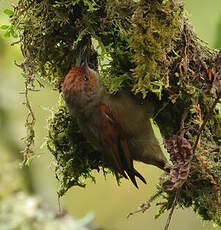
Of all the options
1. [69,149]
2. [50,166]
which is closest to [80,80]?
[69,149]

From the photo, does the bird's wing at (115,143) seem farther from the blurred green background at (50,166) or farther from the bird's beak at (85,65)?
the blurred green background at (50,166)

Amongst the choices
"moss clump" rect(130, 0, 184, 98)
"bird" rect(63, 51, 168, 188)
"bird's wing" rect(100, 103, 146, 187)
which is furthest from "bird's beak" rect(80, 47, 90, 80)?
"moss clump" rect(130, 0, 184, 98)

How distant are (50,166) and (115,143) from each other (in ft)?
2.28

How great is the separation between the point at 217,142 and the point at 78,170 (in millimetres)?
911

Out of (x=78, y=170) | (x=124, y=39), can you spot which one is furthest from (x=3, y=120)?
(x=124, y=39)

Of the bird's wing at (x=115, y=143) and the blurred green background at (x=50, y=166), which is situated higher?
the blurred green background at (x=50, y=166)

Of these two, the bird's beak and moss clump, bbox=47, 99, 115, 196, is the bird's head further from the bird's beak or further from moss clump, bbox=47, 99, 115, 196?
moss clump, bbox=47, 99, 115, 196

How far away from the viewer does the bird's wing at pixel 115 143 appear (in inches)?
183

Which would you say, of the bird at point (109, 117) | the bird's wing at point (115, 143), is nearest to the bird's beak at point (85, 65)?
the bird at point (109, 117)

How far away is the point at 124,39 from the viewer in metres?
4.60

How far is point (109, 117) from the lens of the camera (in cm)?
468

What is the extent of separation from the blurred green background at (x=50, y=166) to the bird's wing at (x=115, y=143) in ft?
1.57

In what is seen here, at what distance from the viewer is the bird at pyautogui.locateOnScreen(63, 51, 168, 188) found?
466 cm

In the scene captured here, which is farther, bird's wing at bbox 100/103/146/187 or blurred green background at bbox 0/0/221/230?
blurred green background at bbox 0/0/221/230
